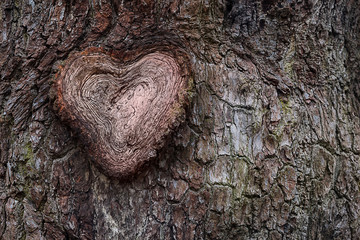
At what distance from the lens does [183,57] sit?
1298 mm

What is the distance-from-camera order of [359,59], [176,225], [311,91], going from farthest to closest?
[359,59] → [311,91] → [176,225]

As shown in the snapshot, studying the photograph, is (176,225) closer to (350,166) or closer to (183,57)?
(183,57)

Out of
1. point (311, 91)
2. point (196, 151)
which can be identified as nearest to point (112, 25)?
point (196, 151)

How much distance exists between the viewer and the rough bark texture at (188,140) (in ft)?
4.21

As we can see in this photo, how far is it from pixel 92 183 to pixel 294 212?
0.88 m

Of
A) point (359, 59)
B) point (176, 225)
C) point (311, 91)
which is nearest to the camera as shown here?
point (176, 225)

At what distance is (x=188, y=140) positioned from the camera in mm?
1312

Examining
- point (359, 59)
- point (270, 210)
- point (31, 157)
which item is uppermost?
point (359, 59)

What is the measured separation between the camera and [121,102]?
1273 millimetres

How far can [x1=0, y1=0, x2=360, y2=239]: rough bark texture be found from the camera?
128 cm

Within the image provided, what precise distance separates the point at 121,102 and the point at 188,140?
32cm

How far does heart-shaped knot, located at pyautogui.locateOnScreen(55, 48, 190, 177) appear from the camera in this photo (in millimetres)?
1209

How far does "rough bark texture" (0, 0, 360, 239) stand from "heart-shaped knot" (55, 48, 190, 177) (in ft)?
0.25

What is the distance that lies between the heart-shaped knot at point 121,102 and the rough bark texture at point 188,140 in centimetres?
8
